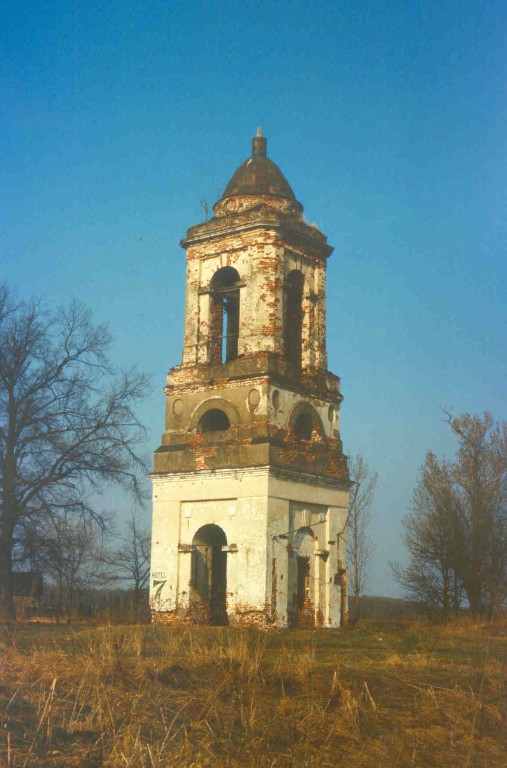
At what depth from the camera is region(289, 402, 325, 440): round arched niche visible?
828 inches

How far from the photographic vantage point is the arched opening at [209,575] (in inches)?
777

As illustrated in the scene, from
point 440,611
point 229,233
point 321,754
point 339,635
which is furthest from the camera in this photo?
point 440,611

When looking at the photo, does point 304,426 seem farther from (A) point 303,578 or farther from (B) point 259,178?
(B) point 259,178

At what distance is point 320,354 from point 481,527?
11.4 metres

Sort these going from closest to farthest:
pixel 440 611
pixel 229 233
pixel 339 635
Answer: pixel 339 635 < pixel 229 233 < pixel 440 611

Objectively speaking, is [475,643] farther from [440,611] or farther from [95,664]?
[440,611]

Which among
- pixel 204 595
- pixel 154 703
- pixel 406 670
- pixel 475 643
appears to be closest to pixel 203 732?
pixel 154 703

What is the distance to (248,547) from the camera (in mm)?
18875

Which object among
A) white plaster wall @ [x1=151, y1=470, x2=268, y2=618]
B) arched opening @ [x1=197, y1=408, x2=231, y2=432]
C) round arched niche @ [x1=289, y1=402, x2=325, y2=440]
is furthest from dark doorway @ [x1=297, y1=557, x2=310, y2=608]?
arched opening @ [x1=197, y1=408, x2=231, y2=432]

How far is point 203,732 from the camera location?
268 inches

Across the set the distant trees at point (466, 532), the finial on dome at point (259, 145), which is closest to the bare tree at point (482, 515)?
the distant trees at point (466, 532)

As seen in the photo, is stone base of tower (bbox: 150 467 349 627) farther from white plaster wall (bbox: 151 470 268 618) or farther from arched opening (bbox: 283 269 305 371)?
arched opening (bbox: 283 269 305 371)

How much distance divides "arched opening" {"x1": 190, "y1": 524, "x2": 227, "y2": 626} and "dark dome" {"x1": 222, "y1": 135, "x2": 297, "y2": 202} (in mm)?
9075

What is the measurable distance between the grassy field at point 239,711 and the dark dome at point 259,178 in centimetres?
1442
